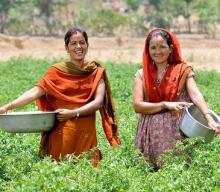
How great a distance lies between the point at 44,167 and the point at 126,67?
1547cm

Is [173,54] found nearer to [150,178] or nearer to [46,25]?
[150,178]

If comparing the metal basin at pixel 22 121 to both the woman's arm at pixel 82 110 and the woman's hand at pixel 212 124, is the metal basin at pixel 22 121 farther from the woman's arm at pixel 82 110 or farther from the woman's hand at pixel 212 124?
the woman's hand at pixel 212 124

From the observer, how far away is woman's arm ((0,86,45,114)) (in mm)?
5797

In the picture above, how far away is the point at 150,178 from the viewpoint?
4844mm

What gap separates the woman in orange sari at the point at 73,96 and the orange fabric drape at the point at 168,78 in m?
0.53

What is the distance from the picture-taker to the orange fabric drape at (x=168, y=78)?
18.0 feet

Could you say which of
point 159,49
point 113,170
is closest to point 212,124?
point 159,49

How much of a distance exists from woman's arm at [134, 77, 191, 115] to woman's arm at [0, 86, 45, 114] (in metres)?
0.95

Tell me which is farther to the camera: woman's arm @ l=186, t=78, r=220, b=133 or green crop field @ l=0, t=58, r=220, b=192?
woman's arm @ l=186, t=78, r=220, b=133

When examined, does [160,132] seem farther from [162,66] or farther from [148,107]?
[162,66]

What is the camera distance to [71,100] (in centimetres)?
581

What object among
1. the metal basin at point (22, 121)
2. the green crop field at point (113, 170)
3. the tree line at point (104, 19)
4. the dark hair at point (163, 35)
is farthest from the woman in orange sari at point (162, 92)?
the tree line at point (104, 19)

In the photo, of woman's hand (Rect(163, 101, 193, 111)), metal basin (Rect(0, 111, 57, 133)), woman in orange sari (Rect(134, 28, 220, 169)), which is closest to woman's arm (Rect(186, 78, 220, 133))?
woman in orange sari (Rect(134, 28, 220, 169))

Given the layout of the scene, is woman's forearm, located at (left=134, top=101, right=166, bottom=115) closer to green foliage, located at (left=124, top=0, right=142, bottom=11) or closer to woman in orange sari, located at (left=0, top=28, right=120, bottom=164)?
woman in orange sari, located at (left=0, top=28, right=120, bottom=164)
